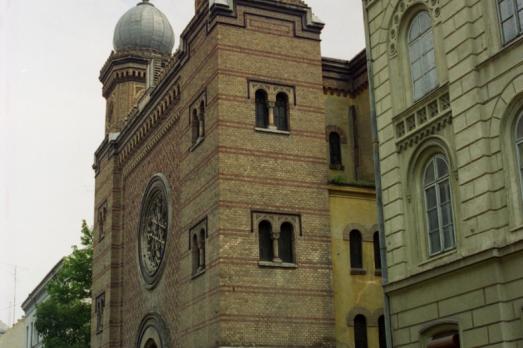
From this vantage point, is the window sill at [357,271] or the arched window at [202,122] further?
the arched window at [202,122]

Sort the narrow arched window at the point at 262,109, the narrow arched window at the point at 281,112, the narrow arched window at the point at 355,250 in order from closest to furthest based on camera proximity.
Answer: the narrow arched window at the point at 355,250, the narrow arched window at the point at 262,109, the narrow arched window at the point at 281,112

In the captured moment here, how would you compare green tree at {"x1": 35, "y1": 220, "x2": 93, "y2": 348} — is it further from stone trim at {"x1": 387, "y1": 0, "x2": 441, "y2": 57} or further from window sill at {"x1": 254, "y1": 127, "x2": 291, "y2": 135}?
stone trim at {"x1": 387, "y1": 0, "x2": 441, "y2": 57}

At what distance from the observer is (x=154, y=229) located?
98.5 feet

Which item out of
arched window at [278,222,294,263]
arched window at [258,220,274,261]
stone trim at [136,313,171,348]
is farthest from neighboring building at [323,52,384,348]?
stone trim at [136,313,171,348]

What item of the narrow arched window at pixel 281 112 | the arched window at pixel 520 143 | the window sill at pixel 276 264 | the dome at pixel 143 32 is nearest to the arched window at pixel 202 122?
the narrow arched window at pixel 281 112

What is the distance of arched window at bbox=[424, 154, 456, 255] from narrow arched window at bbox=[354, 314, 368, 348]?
8.53 meters

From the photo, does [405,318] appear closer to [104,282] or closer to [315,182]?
[315,182]

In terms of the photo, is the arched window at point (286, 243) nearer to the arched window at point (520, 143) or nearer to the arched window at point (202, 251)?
the arched window at point (202, 251)

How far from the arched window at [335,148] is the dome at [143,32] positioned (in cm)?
1481

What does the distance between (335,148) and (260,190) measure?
4552 mm

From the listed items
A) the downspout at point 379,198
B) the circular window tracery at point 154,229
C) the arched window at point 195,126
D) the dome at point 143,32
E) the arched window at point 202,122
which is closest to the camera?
the downspout at point 379,198

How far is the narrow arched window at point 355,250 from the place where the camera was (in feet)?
78.4

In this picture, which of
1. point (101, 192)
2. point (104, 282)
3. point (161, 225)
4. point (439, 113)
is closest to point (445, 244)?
point (439, 113)

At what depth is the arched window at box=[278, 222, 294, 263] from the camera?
23.1 metres
